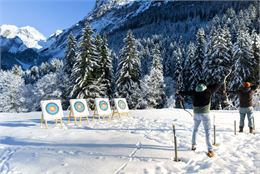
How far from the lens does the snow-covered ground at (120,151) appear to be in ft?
28.7

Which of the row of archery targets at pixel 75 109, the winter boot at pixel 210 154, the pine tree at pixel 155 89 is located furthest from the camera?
the pine tree at pixel 155 89

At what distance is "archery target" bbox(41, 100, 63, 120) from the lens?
16250mm

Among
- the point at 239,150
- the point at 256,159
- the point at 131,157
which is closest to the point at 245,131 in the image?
the point at 239,150

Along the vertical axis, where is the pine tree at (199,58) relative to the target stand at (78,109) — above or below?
above

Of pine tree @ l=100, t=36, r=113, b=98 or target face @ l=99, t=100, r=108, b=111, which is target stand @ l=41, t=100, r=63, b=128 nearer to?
target face @ l=99, t=100, r=108, b=111

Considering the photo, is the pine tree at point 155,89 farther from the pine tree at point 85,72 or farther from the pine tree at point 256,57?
the pine tree at point 256,57

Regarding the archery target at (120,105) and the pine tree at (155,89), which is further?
the pine tree at (155,89)

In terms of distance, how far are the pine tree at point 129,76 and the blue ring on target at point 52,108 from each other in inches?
1046

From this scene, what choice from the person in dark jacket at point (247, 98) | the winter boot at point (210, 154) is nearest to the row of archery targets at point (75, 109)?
the person in dark jacket at point (247, 98)

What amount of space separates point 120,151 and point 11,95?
198ft

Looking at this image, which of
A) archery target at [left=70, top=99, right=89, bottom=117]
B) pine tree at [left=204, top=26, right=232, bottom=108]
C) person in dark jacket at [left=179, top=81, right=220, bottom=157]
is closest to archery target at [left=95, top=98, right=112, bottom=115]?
archery target at [left=70, top=99, right=89, bottom=117]

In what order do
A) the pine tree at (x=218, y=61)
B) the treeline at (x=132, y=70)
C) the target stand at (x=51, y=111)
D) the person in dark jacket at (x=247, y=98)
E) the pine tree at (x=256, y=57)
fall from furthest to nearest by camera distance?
the pine tree at (x=256, y=57) < the pine tree at (x=218, y=61) < the treeline at (x=132, y=70) < the target stand at (x=51, y=111) < the person in dark jacket at (x=247, y=98)

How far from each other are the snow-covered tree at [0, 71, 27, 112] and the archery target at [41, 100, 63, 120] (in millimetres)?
48746

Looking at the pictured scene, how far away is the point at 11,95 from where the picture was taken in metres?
65.4
